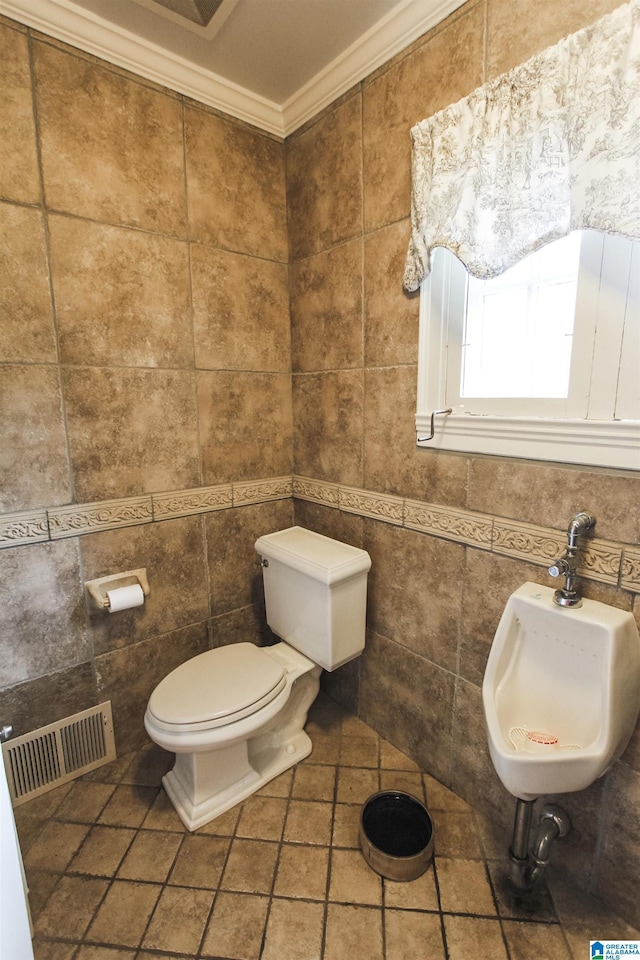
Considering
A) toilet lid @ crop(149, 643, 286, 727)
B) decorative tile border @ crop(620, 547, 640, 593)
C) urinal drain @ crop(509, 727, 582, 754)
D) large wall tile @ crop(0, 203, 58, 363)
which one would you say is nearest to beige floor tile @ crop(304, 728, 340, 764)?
toilet lid @ crop(149, 643, 286, 727)

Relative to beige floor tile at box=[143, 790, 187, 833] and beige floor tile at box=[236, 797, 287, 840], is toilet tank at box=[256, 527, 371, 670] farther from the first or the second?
beige floor tile at box=[143, 790, 187, 833]

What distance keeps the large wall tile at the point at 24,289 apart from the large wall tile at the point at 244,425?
542mm

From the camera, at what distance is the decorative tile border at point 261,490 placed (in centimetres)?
188

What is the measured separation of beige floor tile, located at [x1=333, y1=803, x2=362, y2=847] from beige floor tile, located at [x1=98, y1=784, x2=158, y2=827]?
639 millimetres

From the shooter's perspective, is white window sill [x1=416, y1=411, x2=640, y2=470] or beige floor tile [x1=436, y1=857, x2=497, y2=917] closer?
white window sill [x1=416, y1=411, x2=640, y2=470]

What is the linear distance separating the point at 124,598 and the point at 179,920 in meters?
0.90

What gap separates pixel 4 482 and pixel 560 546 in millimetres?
1638

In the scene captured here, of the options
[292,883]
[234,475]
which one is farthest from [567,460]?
[292,883]

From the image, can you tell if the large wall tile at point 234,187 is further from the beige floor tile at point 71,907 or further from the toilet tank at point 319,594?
the beige floor tile at point 71,907

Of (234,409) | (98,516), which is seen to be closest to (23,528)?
(98,516)

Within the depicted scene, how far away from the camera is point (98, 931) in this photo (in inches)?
44.6

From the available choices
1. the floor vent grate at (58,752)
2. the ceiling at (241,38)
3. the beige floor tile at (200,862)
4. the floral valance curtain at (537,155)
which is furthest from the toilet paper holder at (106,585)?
the ceiling at (241,38)

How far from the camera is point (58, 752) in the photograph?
60.9 inches

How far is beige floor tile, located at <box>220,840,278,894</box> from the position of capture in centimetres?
125
